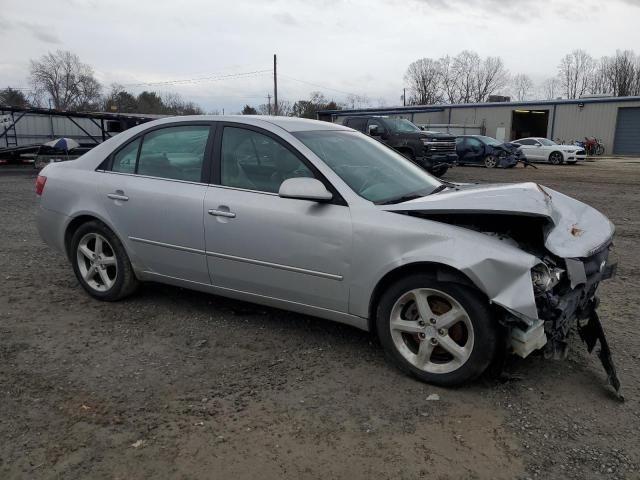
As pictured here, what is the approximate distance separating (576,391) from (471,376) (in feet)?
2.17

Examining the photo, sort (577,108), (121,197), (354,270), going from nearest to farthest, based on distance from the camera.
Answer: (354,270)
(121,197)
(577,108)

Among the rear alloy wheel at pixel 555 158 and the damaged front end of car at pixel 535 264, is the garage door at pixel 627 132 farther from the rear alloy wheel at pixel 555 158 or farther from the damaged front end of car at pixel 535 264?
the damaged front end of car at pixel 535 264

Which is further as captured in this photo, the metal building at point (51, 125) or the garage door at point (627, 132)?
the garage door at point (627, 132)

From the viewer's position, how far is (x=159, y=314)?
4.48m

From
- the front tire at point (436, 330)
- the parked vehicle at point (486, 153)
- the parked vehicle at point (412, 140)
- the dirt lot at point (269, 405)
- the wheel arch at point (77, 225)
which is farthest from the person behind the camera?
the parked vehicle at point (486, 153)

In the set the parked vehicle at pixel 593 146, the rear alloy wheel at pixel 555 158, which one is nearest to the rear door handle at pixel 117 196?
the rear alloy wheel at pixel 555 158

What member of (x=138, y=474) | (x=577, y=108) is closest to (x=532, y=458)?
(x=138, y=474)

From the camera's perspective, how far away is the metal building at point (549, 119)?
38.7m

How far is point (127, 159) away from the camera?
4559mm

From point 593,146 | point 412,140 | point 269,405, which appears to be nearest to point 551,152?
point 593,146

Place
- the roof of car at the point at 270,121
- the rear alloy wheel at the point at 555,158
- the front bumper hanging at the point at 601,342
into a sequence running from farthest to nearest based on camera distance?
1. the rear alloy wheel at the point at 555,158
2. the roof of car at the point at 270,121
3. the front bumper hanging at the point at 601,342

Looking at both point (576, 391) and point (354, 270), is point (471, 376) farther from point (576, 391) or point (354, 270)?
point (354, 270)

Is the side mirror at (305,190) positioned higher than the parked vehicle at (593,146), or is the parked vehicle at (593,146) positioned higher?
the side mirror at (305,190)

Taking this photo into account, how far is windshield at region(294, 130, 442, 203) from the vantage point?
369 cm
